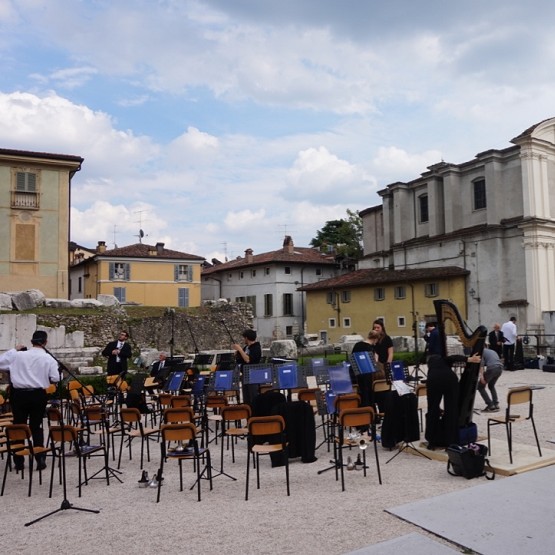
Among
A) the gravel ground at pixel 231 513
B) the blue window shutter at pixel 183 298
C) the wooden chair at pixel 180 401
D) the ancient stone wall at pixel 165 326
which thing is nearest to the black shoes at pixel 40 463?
the gravel ground at pixel 231 513

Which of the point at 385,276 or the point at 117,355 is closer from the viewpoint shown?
the point at 117,355

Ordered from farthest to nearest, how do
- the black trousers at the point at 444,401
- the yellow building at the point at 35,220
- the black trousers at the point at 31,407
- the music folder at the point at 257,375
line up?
the yellow building at the point at 35,220
the music folder at the point at 257,375
the black trousers at the point at 444,401
the black trousers at the point at 31,407

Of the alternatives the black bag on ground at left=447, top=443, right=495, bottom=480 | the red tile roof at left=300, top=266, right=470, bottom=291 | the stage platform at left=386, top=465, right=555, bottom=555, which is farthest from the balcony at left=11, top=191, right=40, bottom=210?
the stage platform at left=386, top=465, right=555, bottom=555

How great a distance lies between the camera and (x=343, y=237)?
62.7 metres

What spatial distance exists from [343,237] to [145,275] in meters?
24.4

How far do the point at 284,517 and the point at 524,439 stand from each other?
5.77 metres

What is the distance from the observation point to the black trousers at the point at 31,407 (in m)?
8.53

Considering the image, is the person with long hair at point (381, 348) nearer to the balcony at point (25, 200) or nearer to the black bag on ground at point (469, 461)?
the black bag on ground at point (469, 461)

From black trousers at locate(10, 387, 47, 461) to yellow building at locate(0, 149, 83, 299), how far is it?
Answer: 23.9 m

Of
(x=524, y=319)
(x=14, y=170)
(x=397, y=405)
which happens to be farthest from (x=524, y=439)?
(x=14, y=170)

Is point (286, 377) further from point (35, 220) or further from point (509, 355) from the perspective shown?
point (35, 220)

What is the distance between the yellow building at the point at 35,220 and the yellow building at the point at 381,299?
68.8ft

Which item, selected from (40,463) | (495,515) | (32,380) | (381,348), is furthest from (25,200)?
(495,515)

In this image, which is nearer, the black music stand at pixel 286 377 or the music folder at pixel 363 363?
the black music stand at pixel 286 377
